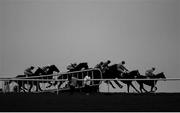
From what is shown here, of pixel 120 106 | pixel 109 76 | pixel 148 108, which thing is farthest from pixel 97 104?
pixel 109 76

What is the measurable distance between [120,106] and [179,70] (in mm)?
7866

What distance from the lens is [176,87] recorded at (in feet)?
42.9

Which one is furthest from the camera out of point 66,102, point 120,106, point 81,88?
point 81,88

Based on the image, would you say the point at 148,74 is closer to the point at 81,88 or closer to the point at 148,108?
the point at 81,88

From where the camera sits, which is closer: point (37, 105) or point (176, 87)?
point (37, 105)

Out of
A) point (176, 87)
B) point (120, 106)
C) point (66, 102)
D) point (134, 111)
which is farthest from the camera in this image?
point (176, 87)

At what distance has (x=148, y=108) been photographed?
5676mm

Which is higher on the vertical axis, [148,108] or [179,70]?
[179,70]

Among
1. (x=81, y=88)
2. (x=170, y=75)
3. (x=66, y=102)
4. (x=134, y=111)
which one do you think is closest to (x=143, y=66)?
(x=170, y=75)

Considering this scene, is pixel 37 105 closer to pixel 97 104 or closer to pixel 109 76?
pixel 97 104

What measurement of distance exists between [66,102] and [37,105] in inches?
26.2

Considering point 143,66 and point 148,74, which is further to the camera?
point 143,66

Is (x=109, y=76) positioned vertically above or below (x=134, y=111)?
above

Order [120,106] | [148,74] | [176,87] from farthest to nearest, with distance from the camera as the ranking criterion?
[176,87], [148,74], [120,106]
